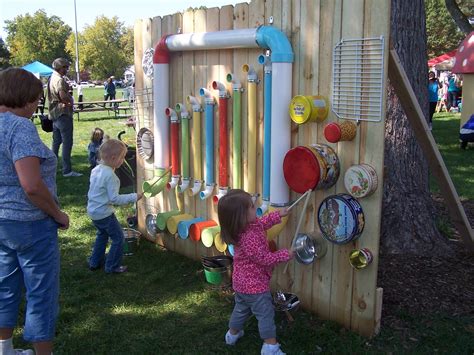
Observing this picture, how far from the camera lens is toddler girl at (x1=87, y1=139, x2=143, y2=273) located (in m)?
4.54

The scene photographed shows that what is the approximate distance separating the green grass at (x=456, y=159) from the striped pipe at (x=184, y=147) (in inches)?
165

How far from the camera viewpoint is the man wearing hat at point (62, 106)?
8406 mm

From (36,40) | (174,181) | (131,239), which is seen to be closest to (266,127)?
(174,181)

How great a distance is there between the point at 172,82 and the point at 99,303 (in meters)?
2.06

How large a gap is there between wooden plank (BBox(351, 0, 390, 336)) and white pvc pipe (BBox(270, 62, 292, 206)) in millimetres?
562

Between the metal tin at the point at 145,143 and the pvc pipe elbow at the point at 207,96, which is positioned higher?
the pvc pipe elbow at the point at 207,96

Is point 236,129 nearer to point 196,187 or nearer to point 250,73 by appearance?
point 250,73

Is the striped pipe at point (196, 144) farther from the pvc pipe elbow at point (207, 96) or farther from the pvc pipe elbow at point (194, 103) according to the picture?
the pvc pipe elbow at point (207, 96)

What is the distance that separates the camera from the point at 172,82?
16.1 feet

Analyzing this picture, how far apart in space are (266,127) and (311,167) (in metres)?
0.58

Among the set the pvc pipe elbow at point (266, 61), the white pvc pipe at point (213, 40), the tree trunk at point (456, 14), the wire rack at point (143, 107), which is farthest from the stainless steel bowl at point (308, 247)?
the tree trunk at point (456, 14)

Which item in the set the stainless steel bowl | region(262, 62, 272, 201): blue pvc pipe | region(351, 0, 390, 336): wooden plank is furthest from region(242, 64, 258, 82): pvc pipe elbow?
the stainless steel bowl

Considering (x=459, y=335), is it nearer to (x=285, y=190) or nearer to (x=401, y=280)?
(x=401, y=280)

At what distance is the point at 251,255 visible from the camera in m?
3.17
